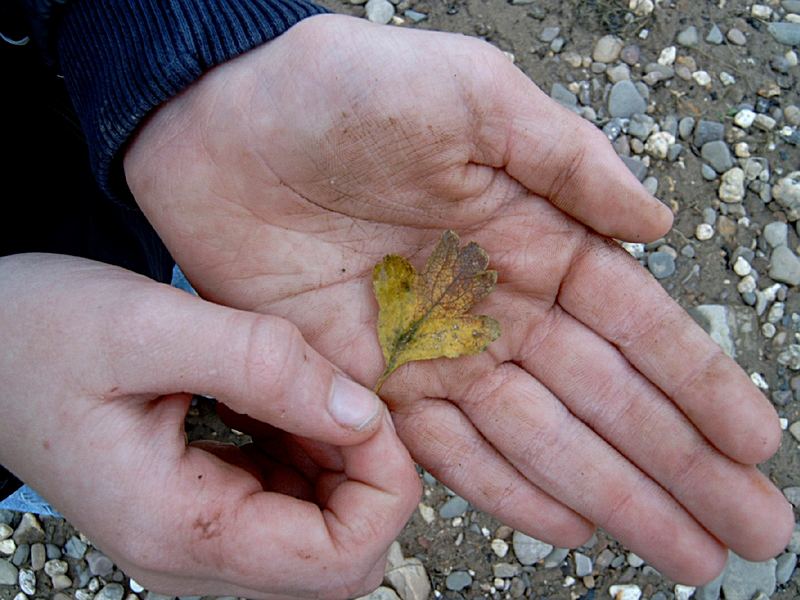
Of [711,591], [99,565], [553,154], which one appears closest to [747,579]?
[711,591]

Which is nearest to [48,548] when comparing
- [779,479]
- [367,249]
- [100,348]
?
[100,348]

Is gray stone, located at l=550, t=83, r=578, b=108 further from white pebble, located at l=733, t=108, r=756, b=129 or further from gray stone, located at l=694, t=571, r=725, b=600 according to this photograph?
gray stone, located at l=694, t=571, r=725, b=600

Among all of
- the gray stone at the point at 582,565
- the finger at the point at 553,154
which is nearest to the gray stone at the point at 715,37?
the finger at the point at 553,154

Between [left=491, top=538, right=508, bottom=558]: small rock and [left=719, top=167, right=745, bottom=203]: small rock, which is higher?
[left=719, top=167, right=745, bottom=203]: small rock

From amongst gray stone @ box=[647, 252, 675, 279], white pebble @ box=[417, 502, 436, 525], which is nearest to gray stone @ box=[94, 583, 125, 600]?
white pebble @ box=[417, 502, 436, 525]

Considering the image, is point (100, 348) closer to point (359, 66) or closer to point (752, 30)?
point (359, 66)

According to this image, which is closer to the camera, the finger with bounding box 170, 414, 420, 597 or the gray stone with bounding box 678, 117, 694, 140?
the finger with bounding box 170, 414, 420, 597

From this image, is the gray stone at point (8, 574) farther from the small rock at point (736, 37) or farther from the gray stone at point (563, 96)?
the small rock at point (736, 37)
